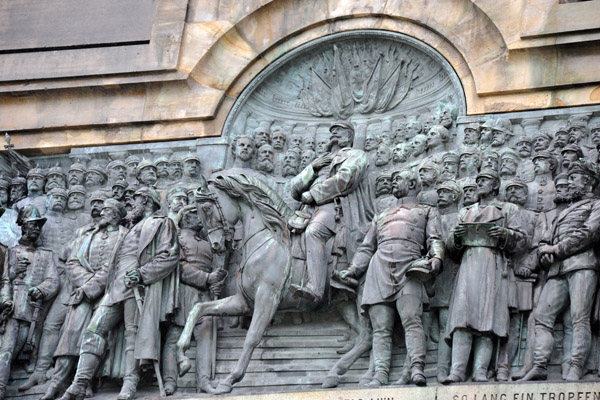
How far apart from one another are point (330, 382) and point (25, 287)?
463 cm

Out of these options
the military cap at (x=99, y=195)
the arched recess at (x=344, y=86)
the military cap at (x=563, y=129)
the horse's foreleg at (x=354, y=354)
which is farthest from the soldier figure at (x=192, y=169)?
the military cap at (x=563, y=129)

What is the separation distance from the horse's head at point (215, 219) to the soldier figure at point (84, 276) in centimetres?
156

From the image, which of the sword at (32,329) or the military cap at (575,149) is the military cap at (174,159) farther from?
the military cap at (575,149)

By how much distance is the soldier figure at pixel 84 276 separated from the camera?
18.1 meters

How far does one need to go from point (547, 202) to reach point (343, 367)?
321cm

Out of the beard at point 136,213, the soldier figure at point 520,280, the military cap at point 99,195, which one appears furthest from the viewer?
the military cap at point 99,195

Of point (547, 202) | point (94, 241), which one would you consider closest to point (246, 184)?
point (94, 241)

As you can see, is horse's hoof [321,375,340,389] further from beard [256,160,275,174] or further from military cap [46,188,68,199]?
military cap [46,188,68,199]

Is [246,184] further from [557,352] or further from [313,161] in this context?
[557,352]

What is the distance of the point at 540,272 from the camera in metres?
16.9

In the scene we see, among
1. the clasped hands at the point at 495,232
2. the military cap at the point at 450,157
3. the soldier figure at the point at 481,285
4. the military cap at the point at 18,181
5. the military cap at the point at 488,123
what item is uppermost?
the military cap at the point at 488,123

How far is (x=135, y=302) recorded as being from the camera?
17.9 metres

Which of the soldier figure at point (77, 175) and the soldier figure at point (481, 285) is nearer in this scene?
the soldier figure at point (481, 285)

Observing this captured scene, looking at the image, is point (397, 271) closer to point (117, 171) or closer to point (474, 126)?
point (474, 126)
